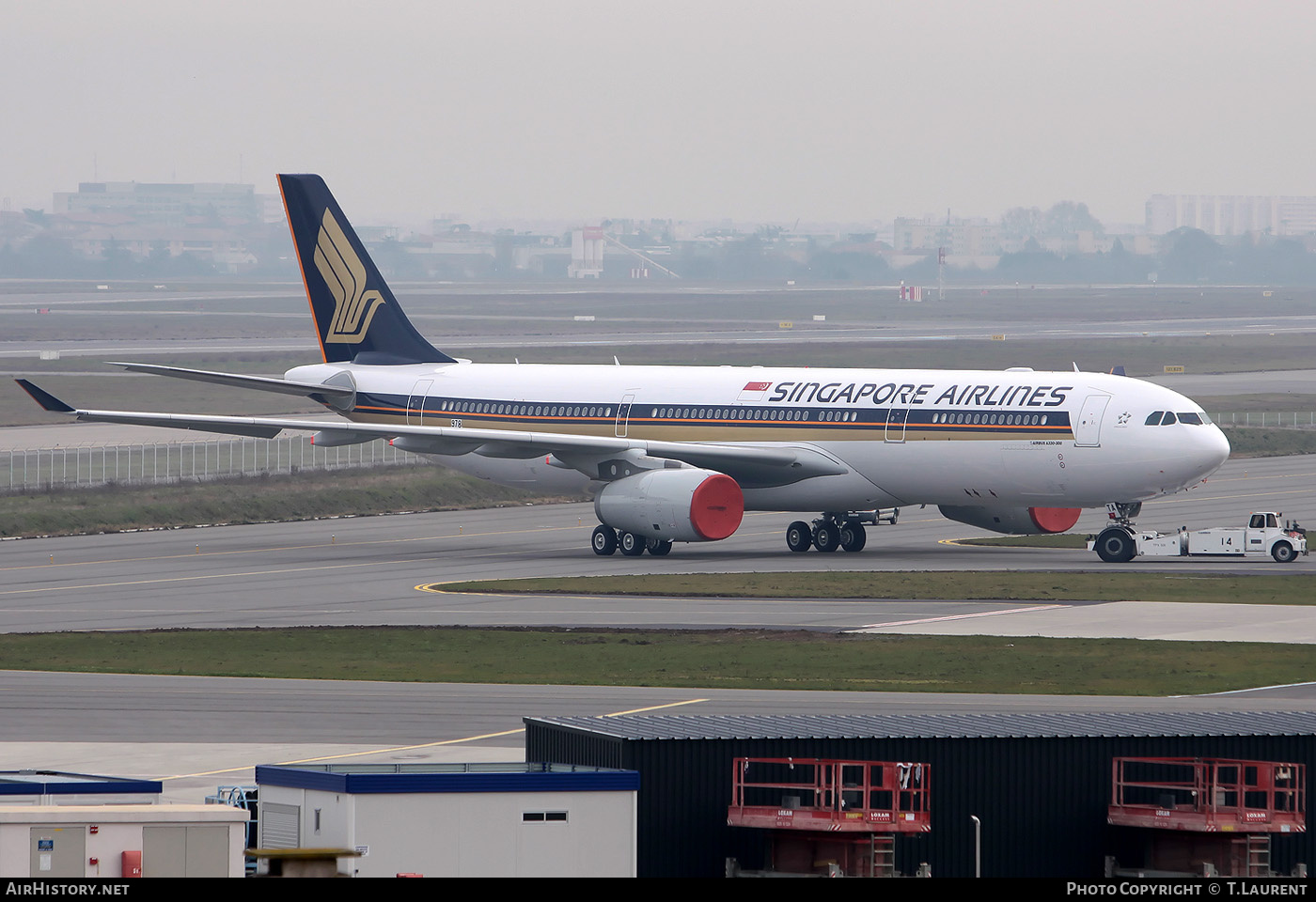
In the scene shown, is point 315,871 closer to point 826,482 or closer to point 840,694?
point 840,694

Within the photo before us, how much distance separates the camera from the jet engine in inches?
2606

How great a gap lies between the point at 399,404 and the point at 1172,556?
26.8 meters

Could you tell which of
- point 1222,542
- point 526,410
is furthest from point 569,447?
point 1222,542

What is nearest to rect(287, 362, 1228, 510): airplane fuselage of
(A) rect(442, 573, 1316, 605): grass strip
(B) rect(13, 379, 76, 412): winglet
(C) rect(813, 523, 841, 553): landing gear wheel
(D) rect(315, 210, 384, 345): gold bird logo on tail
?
(A) rect(442, 573, 1316, 605): grass strip

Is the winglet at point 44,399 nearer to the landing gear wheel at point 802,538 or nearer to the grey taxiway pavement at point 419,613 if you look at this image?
the grey taxiway pavement at point 419,613

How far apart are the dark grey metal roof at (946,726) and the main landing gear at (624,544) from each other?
3439 cm

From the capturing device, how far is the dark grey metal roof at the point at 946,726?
28688mm

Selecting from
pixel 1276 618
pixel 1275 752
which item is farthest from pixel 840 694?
pixel 1276 618

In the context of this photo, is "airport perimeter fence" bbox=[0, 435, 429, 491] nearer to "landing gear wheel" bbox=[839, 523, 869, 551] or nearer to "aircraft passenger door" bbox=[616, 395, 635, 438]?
"aircraft passenger door" bbox=[616, 395, 635, 438]

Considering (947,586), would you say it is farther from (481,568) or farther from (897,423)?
(481,568)

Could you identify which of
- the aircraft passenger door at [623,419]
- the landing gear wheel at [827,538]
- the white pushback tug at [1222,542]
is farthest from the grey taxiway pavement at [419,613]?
the aircraft passenger door at [623,419]

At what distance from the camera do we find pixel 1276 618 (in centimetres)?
5169

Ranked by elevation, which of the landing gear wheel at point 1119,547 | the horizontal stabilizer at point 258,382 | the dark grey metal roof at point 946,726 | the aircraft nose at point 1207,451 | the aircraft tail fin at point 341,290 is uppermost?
the aircraft tail fin at point 341,290

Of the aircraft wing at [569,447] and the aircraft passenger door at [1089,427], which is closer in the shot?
the aircraft passenger door at [1089,427]
